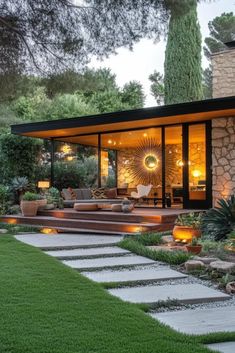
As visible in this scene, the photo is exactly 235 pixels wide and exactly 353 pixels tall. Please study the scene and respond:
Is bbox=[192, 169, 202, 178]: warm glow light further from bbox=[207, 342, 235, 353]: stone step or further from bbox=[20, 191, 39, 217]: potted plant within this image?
bbox=[207, 342, 235, 353]: stone step

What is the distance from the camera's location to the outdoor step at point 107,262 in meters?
6.24

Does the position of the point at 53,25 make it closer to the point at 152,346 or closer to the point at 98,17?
the point at 98,17

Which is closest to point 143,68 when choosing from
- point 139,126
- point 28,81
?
point 139,126

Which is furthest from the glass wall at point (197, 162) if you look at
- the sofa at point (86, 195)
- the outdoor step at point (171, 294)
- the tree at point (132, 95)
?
the tree at point (132, 95)

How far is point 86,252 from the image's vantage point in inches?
291

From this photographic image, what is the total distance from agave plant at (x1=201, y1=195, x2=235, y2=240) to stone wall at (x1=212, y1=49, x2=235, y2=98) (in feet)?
26.4

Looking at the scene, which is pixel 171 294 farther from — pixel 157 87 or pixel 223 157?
pixel 157 87

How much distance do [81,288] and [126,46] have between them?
4.04 meters

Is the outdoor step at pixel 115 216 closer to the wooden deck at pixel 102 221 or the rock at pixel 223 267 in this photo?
the wooden deck at pixel 102 221

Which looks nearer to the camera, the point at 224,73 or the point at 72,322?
the point at 72,322

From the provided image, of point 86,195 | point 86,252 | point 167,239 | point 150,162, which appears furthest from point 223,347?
point 150,162

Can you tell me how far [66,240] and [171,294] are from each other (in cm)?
428

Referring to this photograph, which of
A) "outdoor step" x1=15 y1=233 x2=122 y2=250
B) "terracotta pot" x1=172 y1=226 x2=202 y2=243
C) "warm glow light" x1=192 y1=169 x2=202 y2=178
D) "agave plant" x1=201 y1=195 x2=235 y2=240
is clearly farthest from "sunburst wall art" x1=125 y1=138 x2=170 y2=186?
"terracotta pot" x1=172 y1=226 x2=202 y2=243

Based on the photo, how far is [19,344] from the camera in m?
3.16
